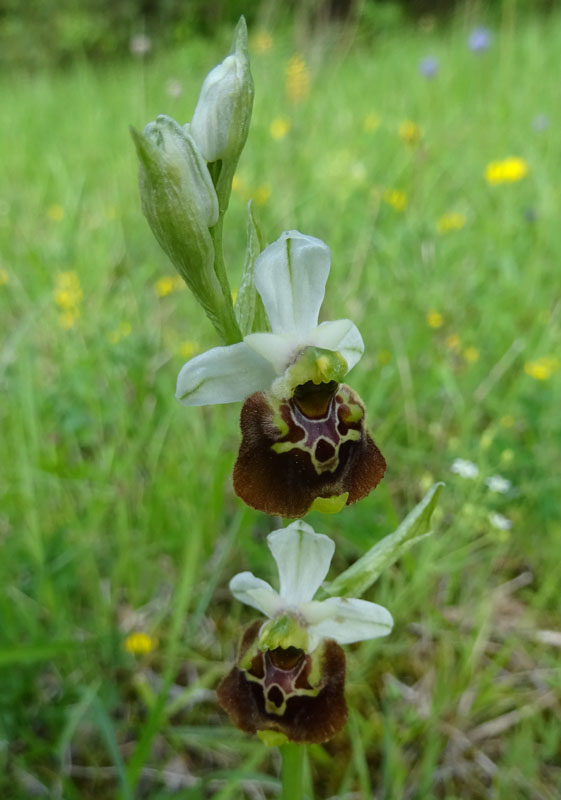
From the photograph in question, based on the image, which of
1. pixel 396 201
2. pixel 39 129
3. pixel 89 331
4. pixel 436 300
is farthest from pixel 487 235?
pixel 39 129

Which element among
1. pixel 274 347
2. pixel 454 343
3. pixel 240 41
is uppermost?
pixel 240 41

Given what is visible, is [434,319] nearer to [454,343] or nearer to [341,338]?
[454,343]

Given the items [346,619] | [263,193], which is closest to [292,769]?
[346,619]

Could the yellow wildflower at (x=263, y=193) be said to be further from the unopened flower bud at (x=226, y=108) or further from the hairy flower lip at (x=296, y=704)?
the hairy flower lip at (x=296, y=704)

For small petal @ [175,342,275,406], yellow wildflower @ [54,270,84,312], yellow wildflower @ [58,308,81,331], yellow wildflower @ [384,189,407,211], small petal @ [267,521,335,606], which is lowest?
yellow wildflower @ [58,308,81,331]

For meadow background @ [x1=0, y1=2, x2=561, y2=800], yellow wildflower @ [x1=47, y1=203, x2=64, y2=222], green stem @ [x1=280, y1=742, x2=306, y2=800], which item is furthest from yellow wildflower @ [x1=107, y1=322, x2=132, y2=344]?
green stem @ [x1=280, y1=742, x2=306, y2=800]

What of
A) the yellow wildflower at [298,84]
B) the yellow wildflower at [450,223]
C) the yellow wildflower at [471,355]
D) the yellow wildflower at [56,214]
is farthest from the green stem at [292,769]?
the yellow wildflower at [298,84]

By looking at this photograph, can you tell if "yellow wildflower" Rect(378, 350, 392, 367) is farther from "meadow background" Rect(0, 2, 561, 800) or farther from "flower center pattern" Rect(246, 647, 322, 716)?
"flower center pattern" Rect(246, 647, 322, 716)
